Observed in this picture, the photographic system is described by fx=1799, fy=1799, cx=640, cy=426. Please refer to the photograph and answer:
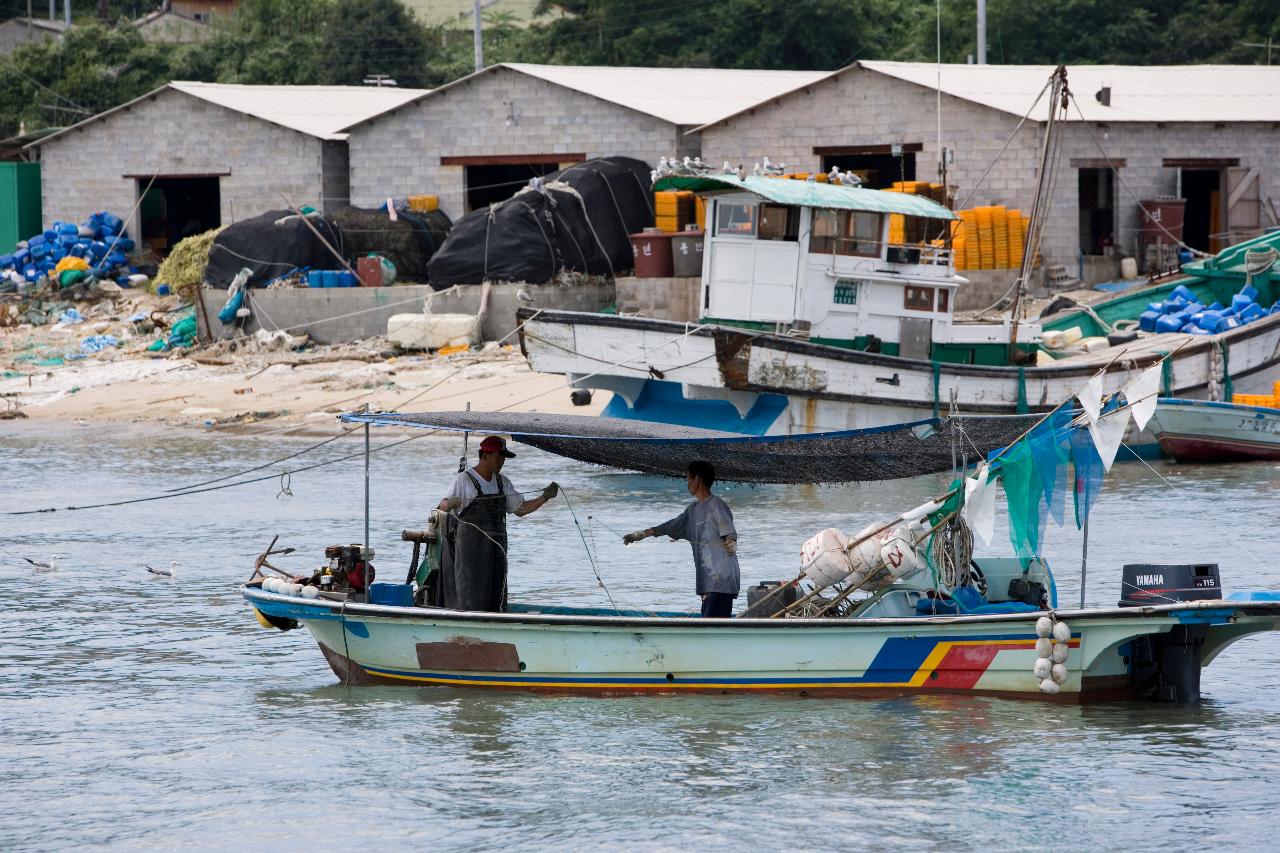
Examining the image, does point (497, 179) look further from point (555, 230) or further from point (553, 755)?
point (553, 755)

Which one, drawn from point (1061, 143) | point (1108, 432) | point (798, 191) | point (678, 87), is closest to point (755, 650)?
point (1108, 432)

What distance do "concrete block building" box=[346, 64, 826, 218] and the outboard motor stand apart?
2181cm

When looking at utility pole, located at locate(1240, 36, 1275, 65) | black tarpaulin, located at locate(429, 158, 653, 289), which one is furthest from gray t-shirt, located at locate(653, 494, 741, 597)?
utility pole, located at locate(1240, 36, 1275, 65)

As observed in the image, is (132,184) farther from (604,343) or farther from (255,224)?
(604,343)

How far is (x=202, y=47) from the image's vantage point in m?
48.5

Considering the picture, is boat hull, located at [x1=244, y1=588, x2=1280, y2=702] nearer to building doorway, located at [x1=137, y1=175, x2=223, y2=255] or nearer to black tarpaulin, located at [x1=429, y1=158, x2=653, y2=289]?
black tarpaulin, located at [x1=429, y1=158, x2=653, y2=289]

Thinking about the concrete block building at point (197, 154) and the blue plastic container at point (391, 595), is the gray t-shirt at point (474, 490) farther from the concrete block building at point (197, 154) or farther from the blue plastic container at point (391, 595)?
the concrete block building at point (197, 154)

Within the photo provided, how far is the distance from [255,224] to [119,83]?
656 inches

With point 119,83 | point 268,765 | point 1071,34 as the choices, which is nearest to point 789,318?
point 268,765

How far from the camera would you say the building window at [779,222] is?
21.0 metres

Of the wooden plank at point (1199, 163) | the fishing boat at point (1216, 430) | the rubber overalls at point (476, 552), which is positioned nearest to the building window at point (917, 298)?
the fishing boat at point (1216, 430)

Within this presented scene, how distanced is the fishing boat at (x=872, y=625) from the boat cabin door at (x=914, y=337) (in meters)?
10.1

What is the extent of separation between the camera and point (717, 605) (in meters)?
11.2

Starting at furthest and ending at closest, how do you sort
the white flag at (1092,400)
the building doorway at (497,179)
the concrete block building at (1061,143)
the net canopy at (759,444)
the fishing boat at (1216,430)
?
the building doorway at (497,179) → the concrete block building at (1061,143) → the fishing boat at (1216,430) → the net canopy at (759,444) → the white flag at (1092,400)
